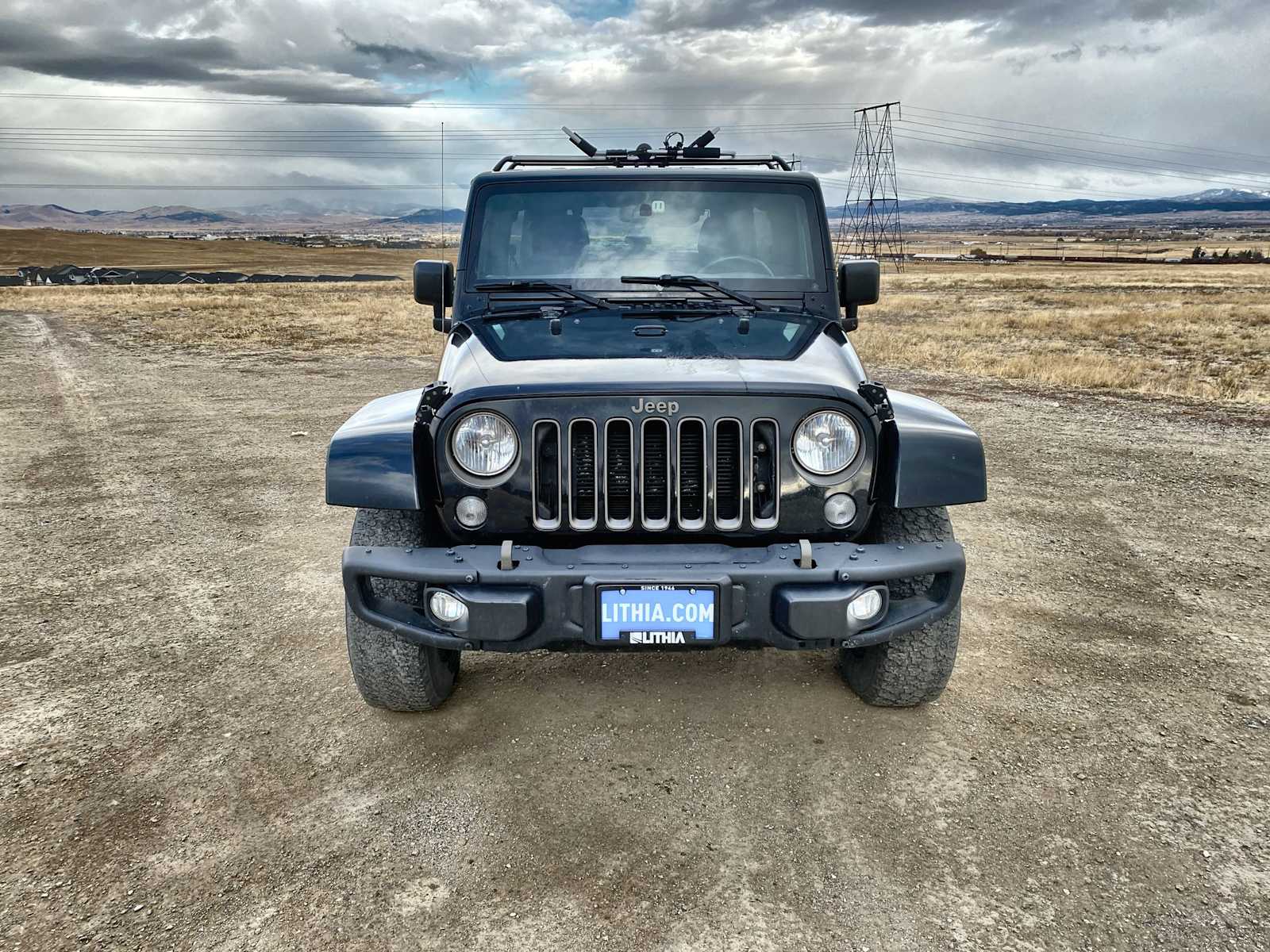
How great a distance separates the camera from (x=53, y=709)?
12.1 feet

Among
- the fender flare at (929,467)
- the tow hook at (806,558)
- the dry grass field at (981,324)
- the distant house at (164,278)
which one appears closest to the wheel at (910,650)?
the fender flare at (929,467)

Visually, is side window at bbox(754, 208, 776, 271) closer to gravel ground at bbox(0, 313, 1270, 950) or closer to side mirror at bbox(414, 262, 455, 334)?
side mirror at bbox(414, 262, 455, 334)

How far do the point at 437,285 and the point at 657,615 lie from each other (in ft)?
7.72

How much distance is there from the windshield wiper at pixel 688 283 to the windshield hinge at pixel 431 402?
3.69ft

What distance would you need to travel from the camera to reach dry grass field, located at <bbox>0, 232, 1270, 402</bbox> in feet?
46.7

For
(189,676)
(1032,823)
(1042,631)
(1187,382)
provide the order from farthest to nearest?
(1187,382) → (1042,631) → (189,676) → (1032,823)

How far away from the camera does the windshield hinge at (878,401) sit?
10.4 feet

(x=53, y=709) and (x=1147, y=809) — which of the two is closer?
(x=1147, y=809)

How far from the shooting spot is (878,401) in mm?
3209

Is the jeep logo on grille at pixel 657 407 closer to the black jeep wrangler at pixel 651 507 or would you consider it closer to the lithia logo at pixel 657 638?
the black jeep wrangler at pixel 651 507

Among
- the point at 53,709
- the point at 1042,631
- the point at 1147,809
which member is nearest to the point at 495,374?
the point at 53,709

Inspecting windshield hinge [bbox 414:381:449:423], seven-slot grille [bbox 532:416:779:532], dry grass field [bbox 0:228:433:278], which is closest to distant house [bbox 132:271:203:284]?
dry grass field [bbox 0:228:433:278]

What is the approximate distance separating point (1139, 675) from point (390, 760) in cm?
311

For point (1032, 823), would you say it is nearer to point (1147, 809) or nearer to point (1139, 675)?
point (1147, 809)
